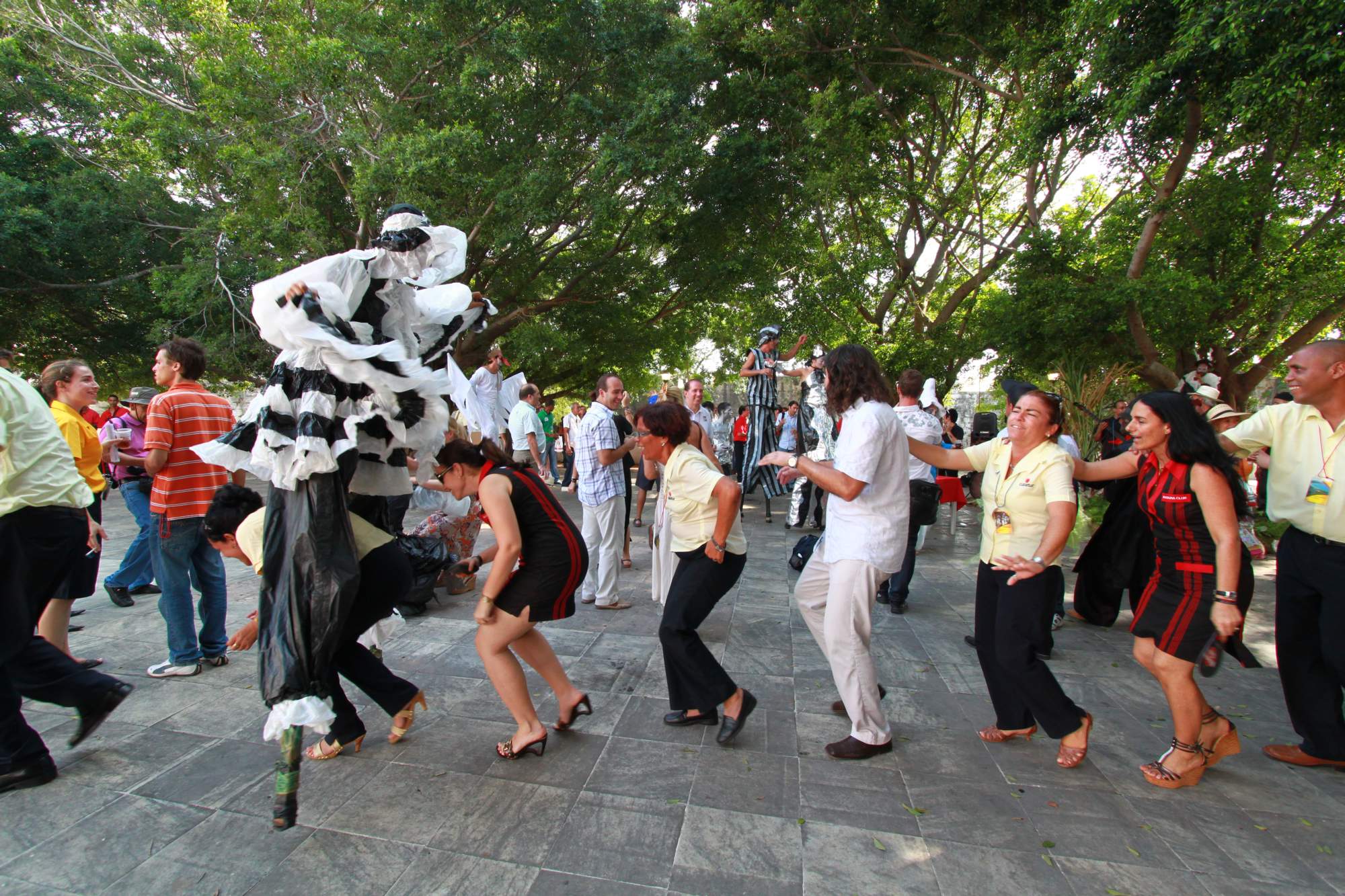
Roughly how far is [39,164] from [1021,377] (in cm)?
1913

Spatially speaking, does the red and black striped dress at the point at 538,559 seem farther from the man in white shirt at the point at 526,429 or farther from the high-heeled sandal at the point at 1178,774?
the man in white shirt at the point at 526,429

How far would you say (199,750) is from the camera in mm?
3084

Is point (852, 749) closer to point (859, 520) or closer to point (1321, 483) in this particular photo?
point (859, 520)

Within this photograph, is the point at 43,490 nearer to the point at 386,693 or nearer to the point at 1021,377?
the point at 386,693

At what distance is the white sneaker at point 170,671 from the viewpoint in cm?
388

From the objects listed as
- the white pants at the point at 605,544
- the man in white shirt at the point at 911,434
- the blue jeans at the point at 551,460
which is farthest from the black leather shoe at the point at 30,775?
the blue jeans at the point at 551,460

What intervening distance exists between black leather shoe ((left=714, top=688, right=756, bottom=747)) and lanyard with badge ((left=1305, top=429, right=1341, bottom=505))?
8.48 ft

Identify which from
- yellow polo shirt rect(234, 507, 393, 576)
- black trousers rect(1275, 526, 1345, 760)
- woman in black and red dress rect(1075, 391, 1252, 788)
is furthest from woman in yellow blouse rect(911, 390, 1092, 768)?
yellow polo shirt rect(234, 507, 393, 576)

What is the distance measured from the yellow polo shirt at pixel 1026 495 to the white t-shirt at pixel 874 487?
484 millimetres

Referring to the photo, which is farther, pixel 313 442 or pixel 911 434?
pixel 911 434

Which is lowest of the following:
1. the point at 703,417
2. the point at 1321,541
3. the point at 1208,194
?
the point at 1321,541

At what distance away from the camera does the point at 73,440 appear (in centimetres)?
383

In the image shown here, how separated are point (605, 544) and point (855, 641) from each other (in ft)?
9.03

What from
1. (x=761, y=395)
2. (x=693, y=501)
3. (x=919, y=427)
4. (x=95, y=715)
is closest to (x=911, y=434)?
(x=919, y=427)
